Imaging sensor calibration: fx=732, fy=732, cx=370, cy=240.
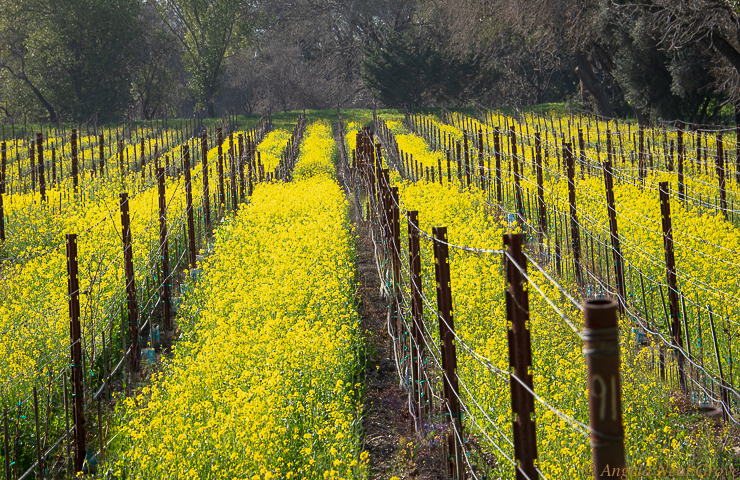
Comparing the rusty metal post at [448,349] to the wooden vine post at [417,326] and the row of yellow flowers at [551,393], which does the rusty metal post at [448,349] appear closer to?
the row of yellow flowers at [551,393]

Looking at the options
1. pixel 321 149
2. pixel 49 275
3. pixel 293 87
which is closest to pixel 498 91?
pixel 293 87

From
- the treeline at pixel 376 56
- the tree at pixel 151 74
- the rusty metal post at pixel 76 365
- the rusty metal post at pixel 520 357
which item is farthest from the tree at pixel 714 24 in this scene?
the tree at pixel 151 74

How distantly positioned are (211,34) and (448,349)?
4941 centimetres

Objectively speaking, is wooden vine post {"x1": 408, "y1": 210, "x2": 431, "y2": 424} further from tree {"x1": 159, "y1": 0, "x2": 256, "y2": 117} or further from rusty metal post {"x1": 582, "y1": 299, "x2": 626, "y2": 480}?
tree {"x1": 159, "y1": 0, "x2": 256, "y2": 117}

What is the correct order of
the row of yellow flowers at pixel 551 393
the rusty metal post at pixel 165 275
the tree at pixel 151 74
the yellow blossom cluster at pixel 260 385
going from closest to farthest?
the row of yellow flowers at pixel 551 393 → the yellow blossom cluster at pixel 260 385 → the rusty metal post at pixel 165 275 → the tree at pixel 151 74

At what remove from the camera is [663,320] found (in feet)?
25.5

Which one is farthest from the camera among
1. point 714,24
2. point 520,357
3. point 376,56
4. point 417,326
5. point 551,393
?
point 376,56

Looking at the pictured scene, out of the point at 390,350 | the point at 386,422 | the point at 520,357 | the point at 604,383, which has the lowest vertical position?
the point at 386,422

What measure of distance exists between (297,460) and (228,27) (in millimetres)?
49397

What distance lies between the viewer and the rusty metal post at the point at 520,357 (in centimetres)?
297

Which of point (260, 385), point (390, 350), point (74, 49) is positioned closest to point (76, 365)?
point (260, 385)

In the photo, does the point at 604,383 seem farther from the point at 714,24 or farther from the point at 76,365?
the point at 714,24

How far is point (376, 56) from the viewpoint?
46719mm

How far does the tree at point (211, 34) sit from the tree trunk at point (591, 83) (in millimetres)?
25045
